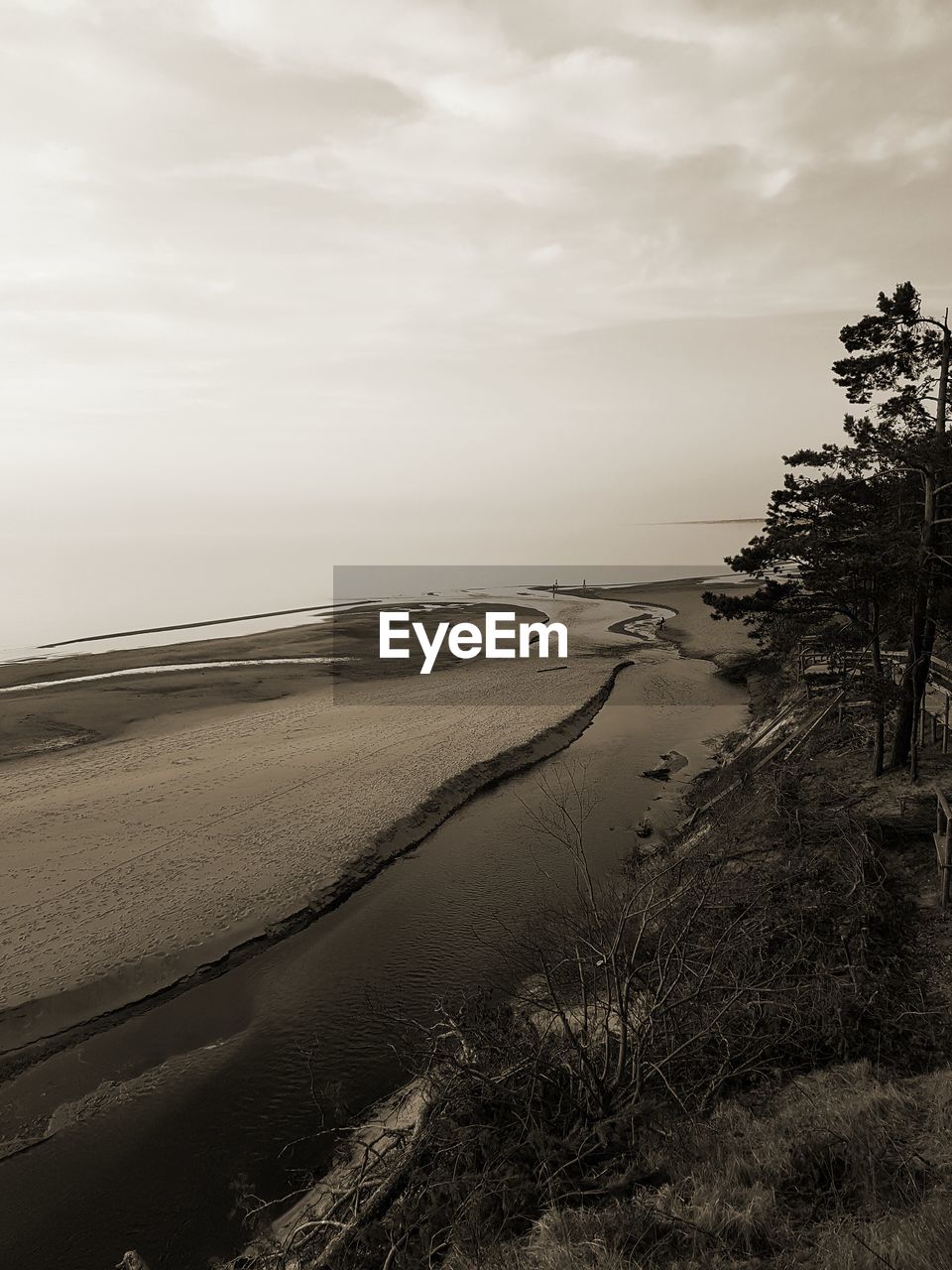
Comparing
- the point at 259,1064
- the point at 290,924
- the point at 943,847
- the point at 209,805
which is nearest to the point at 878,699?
the point at 943,847

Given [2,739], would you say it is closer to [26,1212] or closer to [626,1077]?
[26,1212]

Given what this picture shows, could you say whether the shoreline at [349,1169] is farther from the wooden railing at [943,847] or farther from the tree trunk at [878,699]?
the tree trunk at [878,699]

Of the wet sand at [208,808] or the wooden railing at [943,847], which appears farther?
the wet sand at [208,808]

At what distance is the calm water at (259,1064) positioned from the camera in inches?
381

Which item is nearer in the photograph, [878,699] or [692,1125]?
[692,1125]

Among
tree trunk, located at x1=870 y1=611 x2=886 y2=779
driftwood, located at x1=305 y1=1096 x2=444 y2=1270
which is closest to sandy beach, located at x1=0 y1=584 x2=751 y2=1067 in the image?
driftwood, located at x1=305 y1=1096 x2=444 y2=1270

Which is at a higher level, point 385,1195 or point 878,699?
point 878,699

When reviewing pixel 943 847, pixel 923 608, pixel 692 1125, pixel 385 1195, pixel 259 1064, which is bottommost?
pixel 259 1064

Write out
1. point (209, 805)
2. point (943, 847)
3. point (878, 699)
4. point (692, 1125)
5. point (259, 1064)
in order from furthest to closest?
point (209, 805) < point (878, 699) < point (943, 847) < point (259, 1064) < point (692, 1125)

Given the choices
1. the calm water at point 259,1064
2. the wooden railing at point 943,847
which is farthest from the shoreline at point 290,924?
the wooden railing at point 943,847

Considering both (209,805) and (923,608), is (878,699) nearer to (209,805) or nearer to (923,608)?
(923,608)

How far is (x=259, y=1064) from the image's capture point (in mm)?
12461

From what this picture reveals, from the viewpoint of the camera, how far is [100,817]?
72.1 feet

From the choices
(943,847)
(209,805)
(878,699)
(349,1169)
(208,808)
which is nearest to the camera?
(349,1169)
